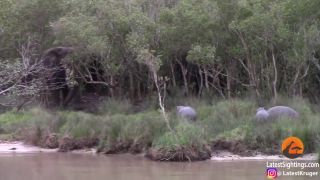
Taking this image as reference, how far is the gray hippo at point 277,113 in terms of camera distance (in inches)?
695

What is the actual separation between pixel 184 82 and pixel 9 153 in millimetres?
8559

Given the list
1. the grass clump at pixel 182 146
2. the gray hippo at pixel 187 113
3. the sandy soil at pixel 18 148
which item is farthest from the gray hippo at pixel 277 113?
the sandy soil at pixel 18 148

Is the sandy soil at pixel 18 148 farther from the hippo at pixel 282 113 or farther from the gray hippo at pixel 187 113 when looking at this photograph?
the hippo at pixel 282 113

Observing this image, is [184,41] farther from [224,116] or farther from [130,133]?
[130,133]

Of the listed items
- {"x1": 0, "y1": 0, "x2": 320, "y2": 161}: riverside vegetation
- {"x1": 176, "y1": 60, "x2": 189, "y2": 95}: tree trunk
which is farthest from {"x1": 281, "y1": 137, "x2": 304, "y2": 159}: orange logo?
{"x1": 176, "y1": 60, "x2": 189, "y2": 95}: tree trunk

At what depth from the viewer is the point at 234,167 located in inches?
600

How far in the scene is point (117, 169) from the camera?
50.3ft

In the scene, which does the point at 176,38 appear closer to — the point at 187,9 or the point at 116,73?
the point at 187,9

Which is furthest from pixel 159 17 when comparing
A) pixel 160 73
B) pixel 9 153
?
pixel 9 153

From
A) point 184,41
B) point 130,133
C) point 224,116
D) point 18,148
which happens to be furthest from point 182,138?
point 184,41

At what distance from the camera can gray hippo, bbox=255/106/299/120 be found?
695 inches

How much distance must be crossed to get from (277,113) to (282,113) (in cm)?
15

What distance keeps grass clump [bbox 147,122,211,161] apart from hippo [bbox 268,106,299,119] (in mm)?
2764

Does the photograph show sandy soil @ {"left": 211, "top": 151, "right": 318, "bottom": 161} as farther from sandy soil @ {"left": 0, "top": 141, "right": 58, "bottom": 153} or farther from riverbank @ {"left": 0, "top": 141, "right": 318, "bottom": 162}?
sandy soil @ {"left": 0, "top": 141, "right": 58, "bottom": 153}
